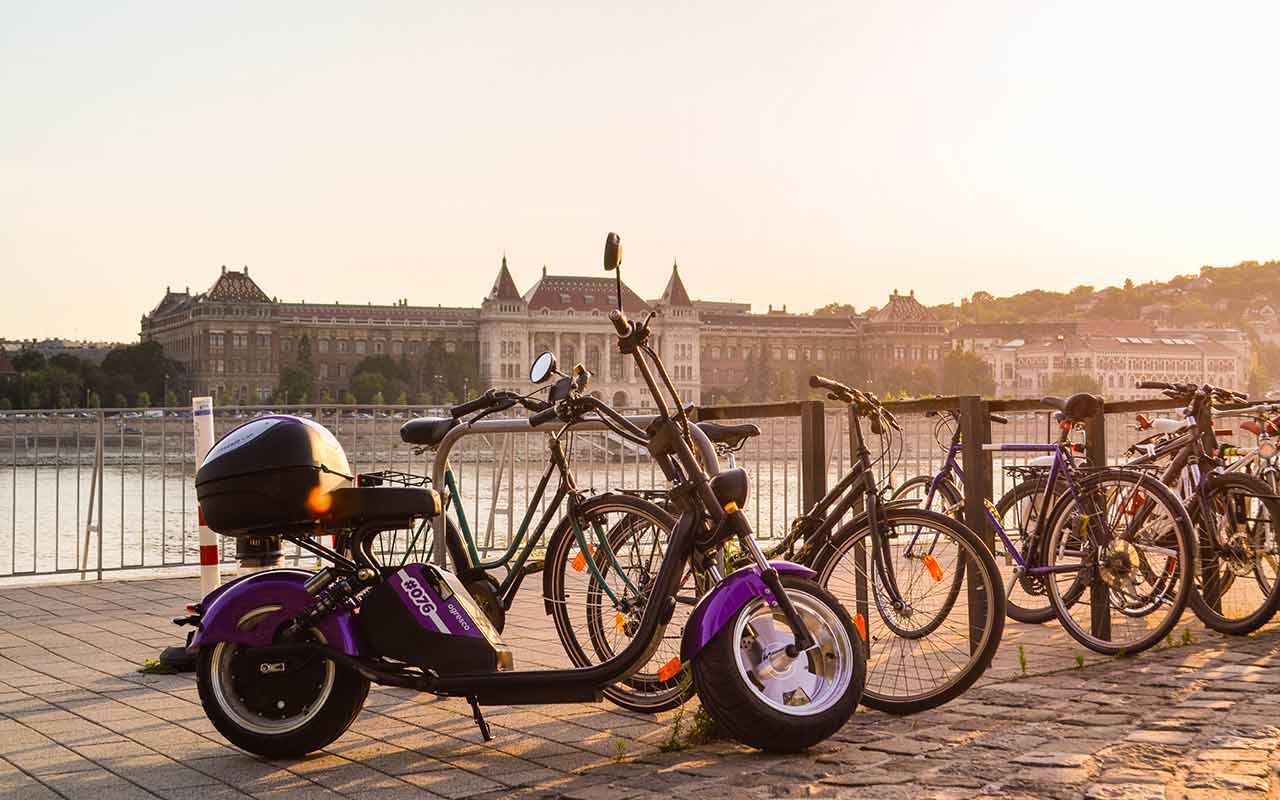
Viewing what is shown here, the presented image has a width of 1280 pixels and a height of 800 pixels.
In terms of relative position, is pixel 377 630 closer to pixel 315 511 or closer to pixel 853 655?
pixel 315 511

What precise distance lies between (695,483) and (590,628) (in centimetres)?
64

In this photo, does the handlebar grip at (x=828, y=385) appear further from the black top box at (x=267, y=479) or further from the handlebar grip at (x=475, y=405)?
the black top box at (x=267, y=479)

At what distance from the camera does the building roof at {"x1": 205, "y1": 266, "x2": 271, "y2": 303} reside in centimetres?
11656

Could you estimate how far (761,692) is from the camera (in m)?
3.66

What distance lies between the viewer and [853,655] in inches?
147

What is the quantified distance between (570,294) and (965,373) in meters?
35.8

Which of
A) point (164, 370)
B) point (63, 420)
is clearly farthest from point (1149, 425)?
point (164, 370)

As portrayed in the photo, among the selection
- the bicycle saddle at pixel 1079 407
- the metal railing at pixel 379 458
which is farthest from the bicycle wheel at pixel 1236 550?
the metal railing at pixel 379 458

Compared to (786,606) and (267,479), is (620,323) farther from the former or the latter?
(267,479)

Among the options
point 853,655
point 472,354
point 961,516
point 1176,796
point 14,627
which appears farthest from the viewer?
point 472,354

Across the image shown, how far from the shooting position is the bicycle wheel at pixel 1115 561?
516 cm

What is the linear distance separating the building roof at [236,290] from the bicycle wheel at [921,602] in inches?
4556

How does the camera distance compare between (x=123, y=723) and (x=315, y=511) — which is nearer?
(x=315, y=511)

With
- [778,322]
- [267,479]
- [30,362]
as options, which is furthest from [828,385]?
[778,322]
